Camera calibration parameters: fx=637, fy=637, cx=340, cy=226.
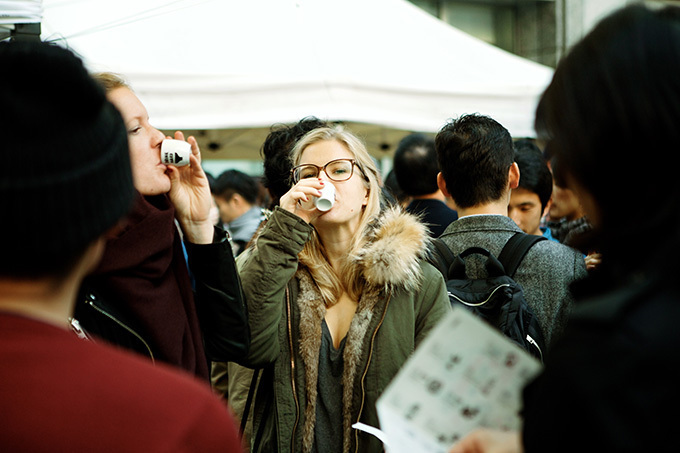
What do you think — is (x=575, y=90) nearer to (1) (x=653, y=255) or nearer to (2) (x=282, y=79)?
(1) (x=653, y=255)

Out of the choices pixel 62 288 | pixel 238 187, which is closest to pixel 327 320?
pixel 62 288

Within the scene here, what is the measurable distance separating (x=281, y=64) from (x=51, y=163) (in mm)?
3628

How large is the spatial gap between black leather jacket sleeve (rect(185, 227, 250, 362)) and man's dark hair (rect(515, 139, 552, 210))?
209 cm

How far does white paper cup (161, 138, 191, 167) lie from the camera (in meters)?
2.02

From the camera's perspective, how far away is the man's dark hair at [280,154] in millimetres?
2956

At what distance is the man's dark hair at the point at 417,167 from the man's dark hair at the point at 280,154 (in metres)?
1.04

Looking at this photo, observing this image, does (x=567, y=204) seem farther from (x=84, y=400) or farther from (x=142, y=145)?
A: (x=84, y=400)

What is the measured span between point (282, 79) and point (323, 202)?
2083 mm

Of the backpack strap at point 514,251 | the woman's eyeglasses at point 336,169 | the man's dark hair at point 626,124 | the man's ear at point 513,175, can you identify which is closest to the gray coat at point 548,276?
the backpack strap at point 514,251

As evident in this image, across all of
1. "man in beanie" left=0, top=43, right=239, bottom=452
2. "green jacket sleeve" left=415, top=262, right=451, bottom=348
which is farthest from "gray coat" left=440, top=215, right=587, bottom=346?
"man in beanie" left=0, top=43, right=239, bottom=452

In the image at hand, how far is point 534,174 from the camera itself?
3580mm

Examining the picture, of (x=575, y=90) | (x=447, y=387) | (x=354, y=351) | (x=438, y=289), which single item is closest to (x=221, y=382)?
(x=354, y=351)

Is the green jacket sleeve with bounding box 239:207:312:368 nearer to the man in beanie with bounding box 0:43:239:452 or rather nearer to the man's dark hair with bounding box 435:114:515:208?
the man's dark hair with bounding box 435:114:515:208

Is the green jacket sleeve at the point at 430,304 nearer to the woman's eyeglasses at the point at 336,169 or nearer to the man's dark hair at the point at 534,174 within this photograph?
the woman's eyeglasses at the point at 336,169
